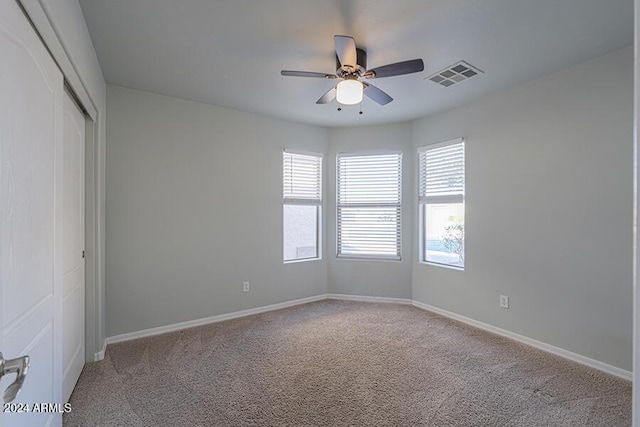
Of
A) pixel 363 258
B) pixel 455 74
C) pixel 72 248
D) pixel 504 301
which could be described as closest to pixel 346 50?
pixel 455 74

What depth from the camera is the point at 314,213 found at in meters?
4.64

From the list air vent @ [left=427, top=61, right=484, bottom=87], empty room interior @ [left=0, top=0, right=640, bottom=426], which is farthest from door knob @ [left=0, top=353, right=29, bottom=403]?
air vent @ [left=427, top=61, right=484, bottom=87]

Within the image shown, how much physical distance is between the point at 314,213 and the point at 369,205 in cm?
83

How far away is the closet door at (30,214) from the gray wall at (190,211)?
64.1 inches

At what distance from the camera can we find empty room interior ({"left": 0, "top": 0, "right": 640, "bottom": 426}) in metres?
1.93

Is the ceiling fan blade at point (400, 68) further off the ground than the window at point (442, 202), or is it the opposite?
the ceiling fan blade at point (400, 68)

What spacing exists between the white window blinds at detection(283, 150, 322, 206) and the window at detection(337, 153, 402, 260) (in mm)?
338

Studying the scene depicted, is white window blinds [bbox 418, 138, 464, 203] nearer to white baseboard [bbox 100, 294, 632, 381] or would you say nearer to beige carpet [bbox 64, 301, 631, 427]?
white baseboard [bbox 100, 294, 632, 381]

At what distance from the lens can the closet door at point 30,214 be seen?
106cm

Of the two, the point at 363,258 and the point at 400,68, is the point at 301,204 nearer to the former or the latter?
the point at 363,258

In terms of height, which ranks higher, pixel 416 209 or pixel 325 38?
pixel 325 38

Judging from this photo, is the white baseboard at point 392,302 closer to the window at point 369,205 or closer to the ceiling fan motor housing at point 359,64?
the window at point 369,205

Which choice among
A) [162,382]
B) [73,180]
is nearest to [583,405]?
[162,382]

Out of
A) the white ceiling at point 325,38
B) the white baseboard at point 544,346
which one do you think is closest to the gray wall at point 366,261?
the white baseboard at point 544,346
